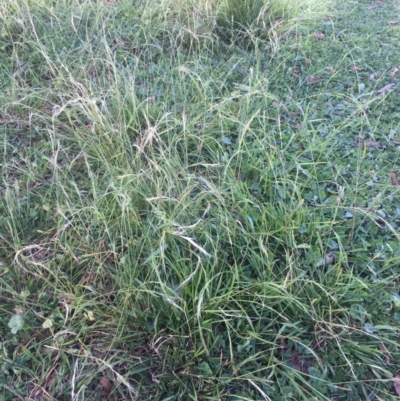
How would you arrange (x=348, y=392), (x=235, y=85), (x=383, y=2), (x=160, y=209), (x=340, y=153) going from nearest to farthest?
(x=348, y=392)
(x=160, y=209)
(x=340, y=153)
(x=235, y=85)
(x=383, y=2)

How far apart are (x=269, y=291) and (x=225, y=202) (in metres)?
0.52

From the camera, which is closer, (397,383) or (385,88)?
(397,383)

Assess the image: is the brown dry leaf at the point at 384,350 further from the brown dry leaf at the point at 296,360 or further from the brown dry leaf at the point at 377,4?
the brown dry leaf at the point at 377,4

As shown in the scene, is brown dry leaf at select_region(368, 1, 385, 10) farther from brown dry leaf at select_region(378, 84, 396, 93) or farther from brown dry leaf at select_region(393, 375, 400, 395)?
brown dry leaf at select_region(393, 375, 400, 395)

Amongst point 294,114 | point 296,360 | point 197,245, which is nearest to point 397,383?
point 296,360

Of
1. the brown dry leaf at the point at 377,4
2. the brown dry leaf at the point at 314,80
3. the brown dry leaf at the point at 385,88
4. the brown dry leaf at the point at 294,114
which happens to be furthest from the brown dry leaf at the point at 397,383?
the brown dry leaf at the point at 377,4

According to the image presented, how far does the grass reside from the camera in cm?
176

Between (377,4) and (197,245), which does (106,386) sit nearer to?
(197,245)

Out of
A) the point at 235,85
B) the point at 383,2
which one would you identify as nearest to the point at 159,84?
the point at 235,85

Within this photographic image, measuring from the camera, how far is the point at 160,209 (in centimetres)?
210

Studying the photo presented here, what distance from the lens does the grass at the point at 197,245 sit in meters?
1.76

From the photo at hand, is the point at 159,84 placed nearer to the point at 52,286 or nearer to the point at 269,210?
the point at 269,210

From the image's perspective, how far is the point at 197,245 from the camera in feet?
5.29

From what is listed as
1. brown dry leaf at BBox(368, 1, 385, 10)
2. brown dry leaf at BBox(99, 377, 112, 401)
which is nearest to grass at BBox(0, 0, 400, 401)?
brown dry leaf at BBox(99, 377, 112, 401)
